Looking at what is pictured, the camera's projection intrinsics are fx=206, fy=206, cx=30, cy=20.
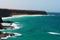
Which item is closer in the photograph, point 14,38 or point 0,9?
point 14,38

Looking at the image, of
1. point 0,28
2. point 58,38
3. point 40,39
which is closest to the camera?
point 40,39

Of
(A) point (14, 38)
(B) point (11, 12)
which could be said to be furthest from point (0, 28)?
(B) point (11, 12)

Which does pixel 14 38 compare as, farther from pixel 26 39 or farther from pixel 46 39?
pixel 46 39

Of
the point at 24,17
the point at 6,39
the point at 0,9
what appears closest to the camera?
the point at 6,39

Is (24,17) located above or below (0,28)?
below

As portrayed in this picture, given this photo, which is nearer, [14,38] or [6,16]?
[14,38]

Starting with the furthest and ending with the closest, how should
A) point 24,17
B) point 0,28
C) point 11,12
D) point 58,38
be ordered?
point 24,17
point 11,12
point 0,28
point 58,38

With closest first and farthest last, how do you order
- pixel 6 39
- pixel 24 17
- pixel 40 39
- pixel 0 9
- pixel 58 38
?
pixel 6 39, pixel 40 39, pixel 58 38, pixel 0 9, pixel 24 17

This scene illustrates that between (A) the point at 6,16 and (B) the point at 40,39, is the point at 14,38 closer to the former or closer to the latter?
(B) the point at 40,39

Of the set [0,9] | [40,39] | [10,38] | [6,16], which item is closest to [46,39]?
[40,39]
